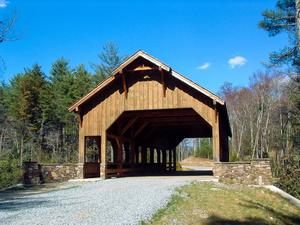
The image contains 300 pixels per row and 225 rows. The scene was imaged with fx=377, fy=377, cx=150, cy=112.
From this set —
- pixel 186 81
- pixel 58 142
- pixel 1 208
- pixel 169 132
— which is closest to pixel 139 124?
pixel 169 132

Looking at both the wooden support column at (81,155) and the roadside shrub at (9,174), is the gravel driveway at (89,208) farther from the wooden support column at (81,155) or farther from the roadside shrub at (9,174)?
the roadside shrub at (9,174)

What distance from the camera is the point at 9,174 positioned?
24.0 metres

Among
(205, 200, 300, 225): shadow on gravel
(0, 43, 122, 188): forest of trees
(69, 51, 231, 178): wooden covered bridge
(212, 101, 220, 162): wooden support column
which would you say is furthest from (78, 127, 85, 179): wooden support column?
(0, 43, 122, 188): forest of trees

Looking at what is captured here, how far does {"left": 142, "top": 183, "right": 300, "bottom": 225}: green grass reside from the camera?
27.8 feet

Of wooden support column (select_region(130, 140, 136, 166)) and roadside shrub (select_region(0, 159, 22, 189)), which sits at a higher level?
wooden support column (select_region(130, 140, 136, 166))

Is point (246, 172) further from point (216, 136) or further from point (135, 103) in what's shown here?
point (135, 103)

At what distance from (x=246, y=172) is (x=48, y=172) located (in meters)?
9.13

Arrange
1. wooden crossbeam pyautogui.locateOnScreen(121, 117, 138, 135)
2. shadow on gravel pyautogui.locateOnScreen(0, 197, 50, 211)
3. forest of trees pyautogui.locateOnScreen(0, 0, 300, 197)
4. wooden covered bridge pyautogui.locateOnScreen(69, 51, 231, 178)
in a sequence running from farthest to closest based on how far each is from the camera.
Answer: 1. forest of trees pyautogui.locateOnScreen(0, 0, 300, 197)
2. wooden crossbeam pyautogui.locateOnScreen(121, 117, 138, 135)
3. wooden covered bridge pyautogui.locateOnScreen(69, 51, 231, 178)
4. shadow on gravel pyautogui.locateOnScreen(0, 197, 50, 211)

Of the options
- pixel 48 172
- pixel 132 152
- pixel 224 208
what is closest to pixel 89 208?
pixel 224 208

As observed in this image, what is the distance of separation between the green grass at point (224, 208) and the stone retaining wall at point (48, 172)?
735 centimetres

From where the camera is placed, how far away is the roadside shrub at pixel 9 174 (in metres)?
22.5

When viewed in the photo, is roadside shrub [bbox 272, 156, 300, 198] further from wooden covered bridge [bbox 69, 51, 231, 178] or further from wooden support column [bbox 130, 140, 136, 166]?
wooden support column [bbox 130, 140, 136, 166]

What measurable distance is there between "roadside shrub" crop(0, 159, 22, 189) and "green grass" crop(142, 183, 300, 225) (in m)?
13.5

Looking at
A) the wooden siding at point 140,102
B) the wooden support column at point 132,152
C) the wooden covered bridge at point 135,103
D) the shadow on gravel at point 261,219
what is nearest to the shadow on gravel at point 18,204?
the shadow on gravel at point 261,219
